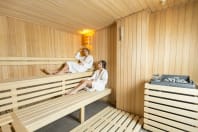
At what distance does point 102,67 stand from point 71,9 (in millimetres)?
1610

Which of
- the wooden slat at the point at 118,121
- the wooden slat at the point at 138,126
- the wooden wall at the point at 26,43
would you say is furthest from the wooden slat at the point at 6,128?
the wooden slat at the point at 138,126

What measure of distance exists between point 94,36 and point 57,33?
1127 millimetres

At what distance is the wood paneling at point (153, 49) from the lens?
7.75 feet

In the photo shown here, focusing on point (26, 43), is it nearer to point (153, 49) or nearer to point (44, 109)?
point (44, 109)

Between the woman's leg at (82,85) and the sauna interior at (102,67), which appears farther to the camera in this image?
the woman's leg at (82,85)

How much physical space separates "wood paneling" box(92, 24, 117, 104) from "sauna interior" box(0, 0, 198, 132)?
69 millimetres

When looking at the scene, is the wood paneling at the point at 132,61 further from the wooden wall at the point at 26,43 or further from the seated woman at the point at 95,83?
the wooden wall at the point at 26,43

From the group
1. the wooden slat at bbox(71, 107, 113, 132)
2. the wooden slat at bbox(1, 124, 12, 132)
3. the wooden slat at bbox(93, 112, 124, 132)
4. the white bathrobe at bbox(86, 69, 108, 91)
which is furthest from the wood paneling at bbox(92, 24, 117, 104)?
the wooden slat at bbox(1, 124, 12, 132)

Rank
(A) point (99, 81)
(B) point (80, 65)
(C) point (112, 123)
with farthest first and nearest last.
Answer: (B) point (80, 65), (A) point (99, 81), (C) point (112, 123)

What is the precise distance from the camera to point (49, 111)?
177 centimetres

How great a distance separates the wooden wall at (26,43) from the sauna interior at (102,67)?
0.02 meters

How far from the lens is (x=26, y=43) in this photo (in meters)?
2.54

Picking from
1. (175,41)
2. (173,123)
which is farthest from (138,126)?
(175,41)

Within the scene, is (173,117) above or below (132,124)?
above
